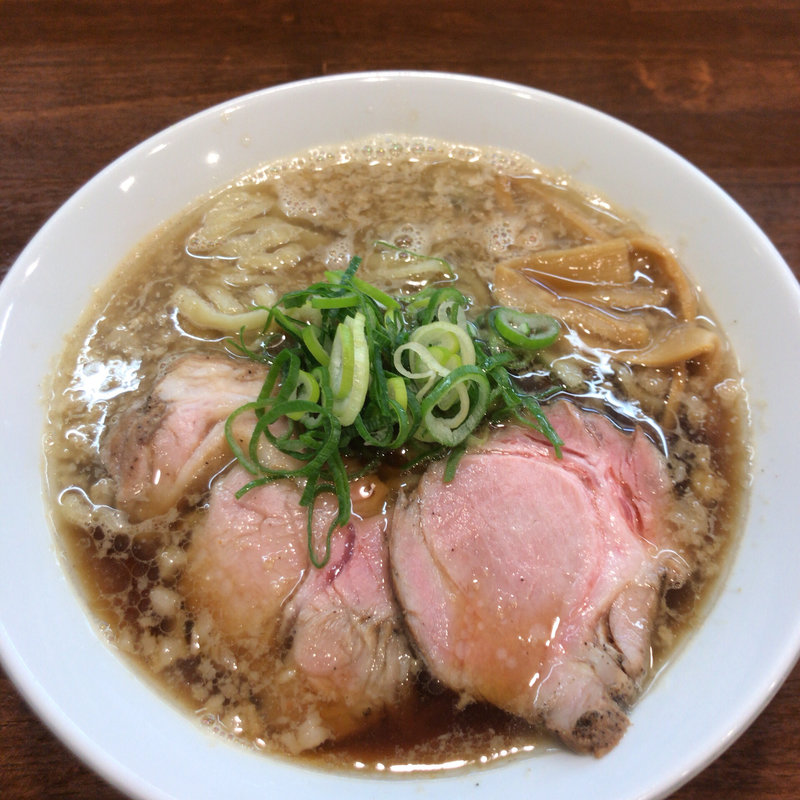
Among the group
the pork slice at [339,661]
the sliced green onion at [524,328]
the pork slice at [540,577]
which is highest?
the sliced green onion at [524,328]

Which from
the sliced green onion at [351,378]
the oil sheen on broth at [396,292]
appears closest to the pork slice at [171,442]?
the oil sheen on broth at [396,292]

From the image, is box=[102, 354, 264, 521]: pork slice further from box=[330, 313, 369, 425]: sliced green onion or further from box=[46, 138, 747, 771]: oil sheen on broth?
box=[330, 313, 369, 425]: sliced green onion

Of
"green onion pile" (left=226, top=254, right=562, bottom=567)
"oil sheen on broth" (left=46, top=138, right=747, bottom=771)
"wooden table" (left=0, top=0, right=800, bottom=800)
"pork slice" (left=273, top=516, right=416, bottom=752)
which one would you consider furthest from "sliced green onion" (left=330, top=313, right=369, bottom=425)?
"wooden table" (left=0, top=0, right=800, bottom=800)

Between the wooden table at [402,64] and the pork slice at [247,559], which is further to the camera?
the wooden table at [402,64]

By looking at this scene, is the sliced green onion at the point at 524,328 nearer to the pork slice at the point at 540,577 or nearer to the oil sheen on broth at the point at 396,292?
the oil sheen on broth at the point at 396,292

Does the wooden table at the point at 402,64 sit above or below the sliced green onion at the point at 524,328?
above

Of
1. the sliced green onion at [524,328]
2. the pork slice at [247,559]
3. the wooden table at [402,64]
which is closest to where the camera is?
the pork slice at [247,559]
